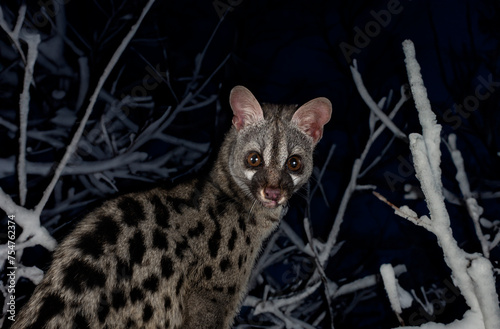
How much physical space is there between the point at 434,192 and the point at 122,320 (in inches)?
80.5

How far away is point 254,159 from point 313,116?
791mm

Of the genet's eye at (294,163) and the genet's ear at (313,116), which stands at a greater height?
the genet's ear at (313,116)

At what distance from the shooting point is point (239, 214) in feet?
10.9

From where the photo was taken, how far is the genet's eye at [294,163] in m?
3.37

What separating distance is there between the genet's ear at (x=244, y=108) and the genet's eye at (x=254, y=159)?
42cm

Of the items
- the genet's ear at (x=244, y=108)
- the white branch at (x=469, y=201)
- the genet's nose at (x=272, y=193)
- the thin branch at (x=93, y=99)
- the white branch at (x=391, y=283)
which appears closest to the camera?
the white branch at (x=391, y=283)

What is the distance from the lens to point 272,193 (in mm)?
3012

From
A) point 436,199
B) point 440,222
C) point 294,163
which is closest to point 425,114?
point 436,199

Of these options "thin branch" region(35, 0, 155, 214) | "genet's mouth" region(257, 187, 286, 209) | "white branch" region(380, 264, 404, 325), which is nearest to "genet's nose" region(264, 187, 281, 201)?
"genet's mouth" region(257, 187, 286, 209)

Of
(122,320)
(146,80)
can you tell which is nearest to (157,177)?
(146,80)

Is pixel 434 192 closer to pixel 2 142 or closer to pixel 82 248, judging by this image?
pixel 82 248

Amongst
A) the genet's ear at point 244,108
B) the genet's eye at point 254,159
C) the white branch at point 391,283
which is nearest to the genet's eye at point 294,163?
the genet's eye at point 254,159

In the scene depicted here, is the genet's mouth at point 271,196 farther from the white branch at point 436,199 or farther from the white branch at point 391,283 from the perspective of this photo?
the white branch at point 436,199

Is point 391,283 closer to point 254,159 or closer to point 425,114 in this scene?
point 425,114
